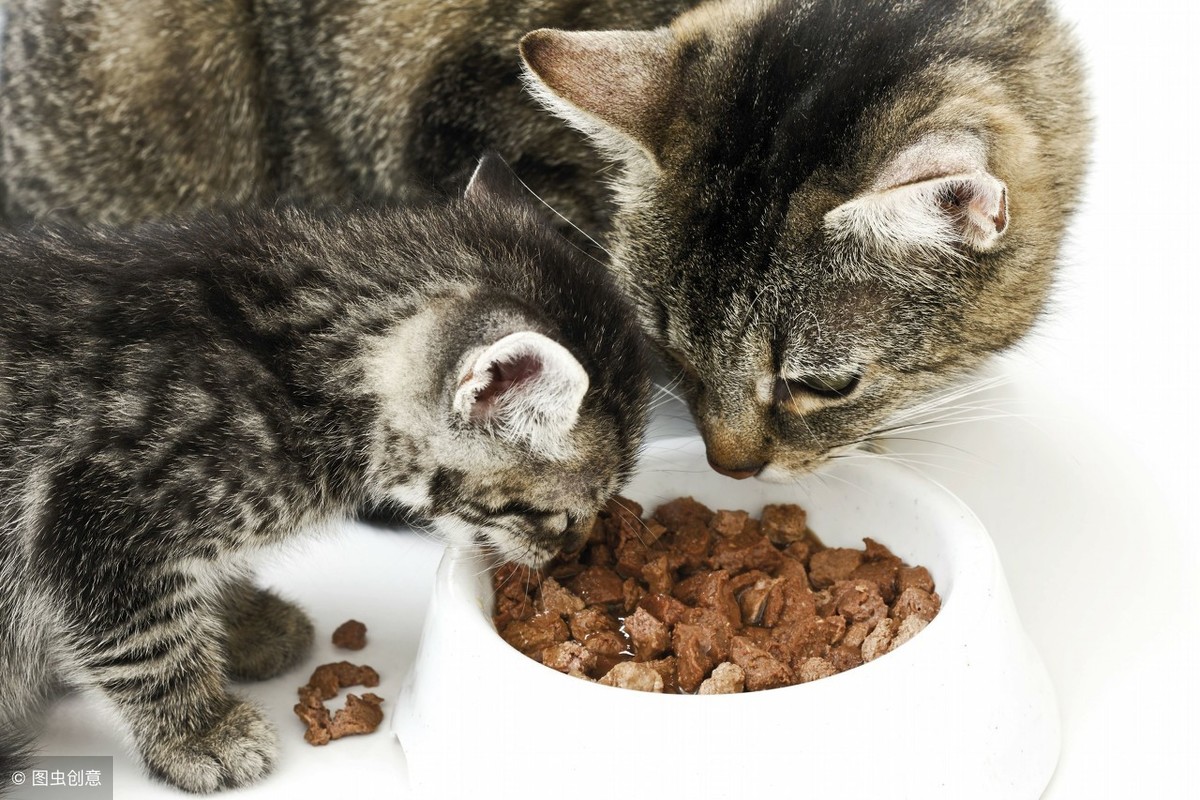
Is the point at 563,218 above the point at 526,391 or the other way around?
the other way around

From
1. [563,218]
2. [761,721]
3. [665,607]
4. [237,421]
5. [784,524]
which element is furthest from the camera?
[563,218]

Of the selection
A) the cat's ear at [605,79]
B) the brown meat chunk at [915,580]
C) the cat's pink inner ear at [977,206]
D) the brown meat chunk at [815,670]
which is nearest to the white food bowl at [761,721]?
the brown meat chunk at [915,580]

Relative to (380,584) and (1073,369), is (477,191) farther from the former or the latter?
(1073,369)

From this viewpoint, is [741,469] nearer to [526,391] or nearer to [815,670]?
[815,670]

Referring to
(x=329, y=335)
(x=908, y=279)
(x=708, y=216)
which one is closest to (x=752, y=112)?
(x=708, y=216)

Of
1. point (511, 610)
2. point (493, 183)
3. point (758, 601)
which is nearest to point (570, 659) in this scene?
point (511, 610)

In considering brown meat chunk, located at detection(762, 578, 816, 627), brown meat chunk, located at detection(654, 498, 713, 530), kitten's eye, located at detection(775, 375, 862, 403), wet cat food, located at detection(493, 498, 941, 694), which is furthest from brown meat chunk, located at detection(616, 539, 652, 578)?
kitten's eye, located at detection(775, 375, 862, 403)

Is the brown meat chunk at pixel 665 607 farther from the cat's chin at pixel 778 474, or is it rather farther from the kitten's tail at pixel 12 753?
the kitten's tail at pixel 12 753
